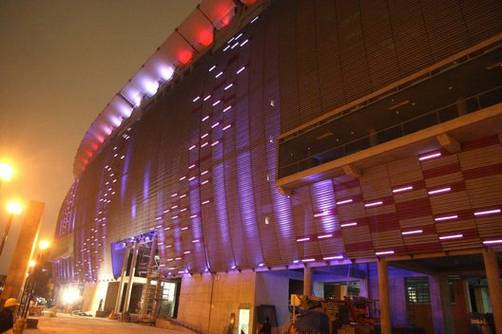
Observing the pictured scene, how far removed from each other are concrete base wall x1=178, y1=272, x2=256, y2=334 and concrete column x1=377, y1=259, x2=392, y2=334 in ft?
36.1

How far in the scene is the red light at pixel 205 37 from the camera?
5312 centimetres

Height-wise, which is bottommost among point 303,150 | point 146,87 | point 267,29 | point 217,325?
point 217,325

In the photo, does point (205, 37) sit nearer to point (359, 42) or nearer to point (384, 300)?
point (359, 42)

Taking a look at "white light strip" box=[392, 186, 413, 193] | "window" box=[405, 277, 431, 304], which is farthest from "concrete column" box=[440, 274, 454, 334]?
"white light strip" box=[392, 186, 413, 193]

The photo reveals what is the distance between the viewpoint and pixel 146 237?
48562 mm

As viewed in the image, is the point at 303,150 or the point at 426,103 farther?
the point at 303,150

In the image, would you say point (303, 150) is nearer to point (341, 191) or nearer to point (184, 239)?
point (341, 191)

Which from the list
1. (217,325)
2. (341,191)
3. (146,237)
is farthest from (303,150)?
(146,237)

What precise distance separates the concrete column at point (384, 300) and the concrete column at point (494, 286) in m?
5.06

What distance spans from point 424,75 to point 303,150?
988 cm

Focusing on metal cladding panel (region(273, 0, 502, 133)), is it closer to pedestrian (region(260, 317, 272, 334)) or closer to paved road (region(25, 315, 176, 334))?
pedestrian (region(260, 317, 272, 334))

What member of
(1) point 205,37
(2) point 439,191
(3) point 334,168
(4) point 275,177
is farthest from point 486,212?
(1) point 205,37

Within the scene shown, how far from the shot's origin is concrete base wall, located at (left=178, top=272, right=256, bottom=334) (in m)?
29.5

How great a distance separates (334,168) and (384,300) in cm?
796
